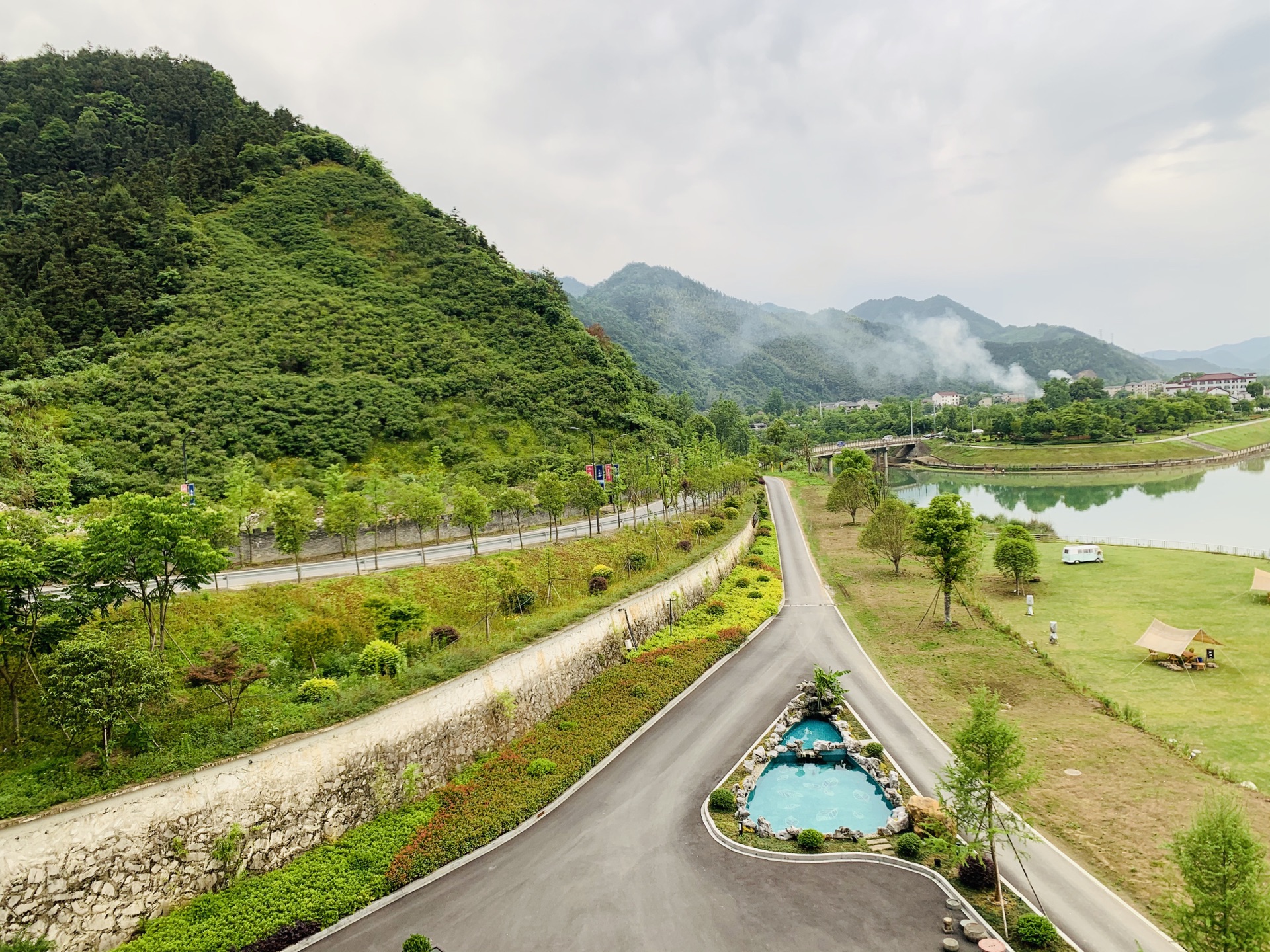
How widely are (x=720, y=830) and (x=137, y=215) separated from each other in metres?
88.0

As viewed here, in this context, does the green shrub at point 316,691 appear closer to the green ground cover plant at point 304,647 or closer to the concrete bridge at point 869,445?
the green ground cover plant at point 304,647

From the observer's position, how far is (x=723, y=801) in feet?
70.3

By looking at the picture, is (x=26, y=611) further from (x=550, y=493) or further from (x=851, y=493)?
(x=851, y=493)

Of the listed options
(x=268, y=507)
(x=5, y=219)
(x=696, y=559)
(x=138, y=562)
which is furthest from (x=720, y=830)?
(x=5, y=219)

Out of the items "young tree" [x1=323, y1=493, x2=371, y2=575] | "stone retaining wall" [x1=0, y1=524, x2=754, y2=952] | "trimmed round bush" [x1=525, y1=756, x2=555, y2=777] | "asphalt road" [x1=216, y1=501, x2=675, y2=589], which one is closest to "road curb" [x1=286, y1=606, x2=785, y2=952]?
"trimmed round bush" [x1=525, y1=756, x2=555, y2=777]

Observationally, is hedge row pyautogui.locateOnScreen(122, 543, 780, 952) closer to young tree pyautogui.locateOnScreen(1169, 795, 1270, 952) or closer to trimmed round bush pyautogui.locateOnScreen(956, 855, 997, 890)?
trimmed round bush pyautogui.locateOnScreen(956, 855, 997, 890)

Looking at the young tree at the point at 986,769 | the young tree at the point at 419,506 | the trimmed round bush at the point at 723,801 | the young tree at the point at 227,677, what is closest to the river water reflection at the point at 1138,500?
the young tree at the point at 986,769

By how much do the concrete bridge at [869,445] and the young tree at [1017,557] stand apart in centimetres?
8397

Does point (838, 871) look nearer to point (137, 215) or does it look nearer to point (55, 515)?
point (55, 515)

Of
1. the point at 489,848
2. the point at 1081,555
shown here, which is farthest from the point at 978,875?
the point at 1081,555

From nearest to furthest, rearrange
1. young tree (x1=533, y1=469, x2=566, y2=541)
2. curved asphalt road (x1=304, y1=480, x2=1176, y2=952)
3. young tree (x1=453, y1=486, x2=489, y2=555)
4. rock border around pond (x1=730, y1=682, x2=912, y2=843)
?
curved asphalt road (x1=304, y1=480, x2=1176, y2=952) < rock border around pond (x1=730, y1=682, x2=912, y2=843) < young tree (x1=453, y1=486, x2=489, y2=555) < young tree (x1=533, y1=469, x2=566, y2=541)

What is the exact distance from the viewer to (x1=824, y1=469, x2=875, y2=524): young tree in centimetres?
6969

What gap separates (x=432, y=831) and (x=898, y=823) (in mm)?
14110

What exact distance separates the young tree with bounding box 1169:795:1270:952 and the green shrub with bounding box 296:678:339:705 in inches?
869
